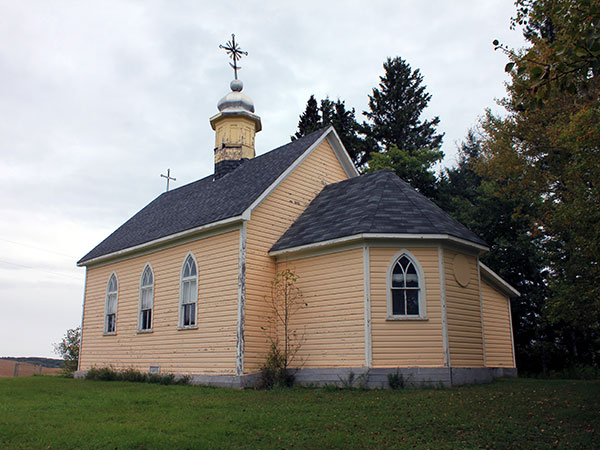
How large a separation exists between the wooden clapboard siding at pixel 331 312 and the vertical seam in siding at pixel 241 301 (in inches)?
55.0

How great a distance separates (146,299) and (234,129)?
28.5 ft

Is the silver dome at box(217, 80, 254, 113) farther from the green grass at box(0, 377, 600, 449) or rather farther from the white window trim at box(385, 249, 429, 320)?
the green grass at box(0, 377, 600, 449)

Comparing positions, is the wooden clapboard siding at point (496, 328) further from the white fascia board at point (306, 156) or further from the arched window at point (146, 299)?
the arched window at point (146, 299)

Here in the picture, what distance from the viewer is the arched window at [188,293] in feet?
56.7

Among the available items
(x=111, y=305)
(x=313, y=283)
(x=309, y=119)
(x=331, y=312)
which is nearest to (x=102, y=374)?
(x=111, y=305)

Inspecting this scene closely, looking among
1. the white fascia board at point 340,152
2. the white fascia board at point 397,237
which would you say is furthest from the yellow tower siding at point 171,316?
the white fascia board at point 340,152

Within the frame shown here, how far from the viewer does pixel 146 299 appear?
771 inches

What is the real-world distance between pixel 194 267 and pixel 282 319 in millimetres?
3491

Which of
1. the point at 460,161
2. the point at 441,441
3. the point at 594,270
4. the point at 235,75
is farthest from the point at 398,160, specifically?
the point at 441,441

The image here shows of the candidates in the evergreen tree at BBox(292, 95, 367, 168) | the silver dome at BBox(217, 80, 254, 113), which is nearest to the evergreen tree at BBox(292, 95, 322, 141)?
the evergreen tree at BBox(292, 95, 367, 168)

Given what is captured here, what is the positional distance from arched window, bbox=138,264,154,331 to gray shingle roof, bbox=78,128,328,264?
121 cm

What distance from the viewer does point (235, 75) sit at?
83.0ft

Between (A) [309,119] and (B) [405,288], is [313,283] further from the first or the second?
(A) [309,119]

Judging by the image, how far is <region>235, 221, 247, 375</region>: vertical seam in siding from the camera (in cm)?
1516
